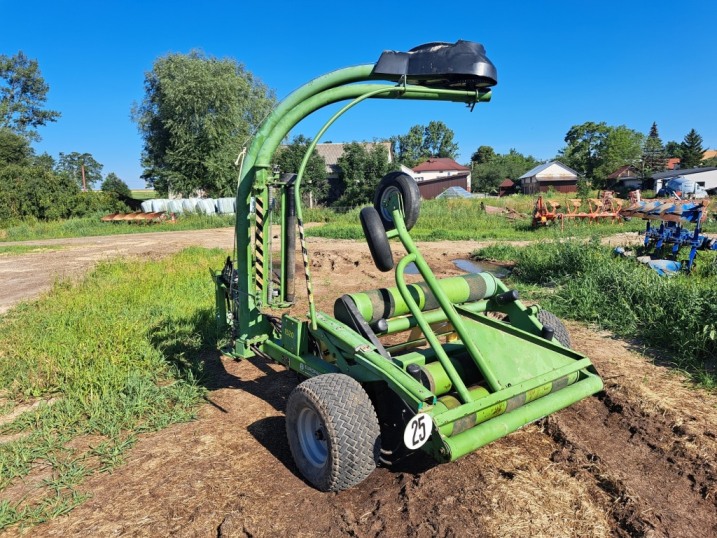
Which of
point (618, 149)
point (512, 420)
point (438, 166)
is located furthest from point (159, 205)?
point (618, 149)

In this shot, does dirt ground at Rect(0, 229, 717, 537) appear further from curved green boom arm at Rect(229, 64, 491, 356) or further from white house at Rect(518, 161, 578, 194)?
white house at Rect(518, 161, 578, 194)

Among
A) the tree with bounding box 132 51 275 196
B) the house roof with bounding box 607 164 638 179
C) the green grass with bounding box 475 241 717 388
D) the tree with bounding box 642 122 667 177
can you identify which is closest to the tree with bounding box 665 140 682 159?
the tree with bounding box 642 122 667 177

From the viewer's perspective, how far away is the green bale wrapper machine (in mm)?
2986

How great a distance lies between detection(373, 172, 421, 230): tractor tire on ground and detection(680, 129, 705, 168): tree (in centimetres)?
7947

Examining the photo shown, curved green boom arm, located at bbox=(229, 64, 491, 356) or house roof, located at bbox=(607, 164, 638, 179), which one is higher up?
house roof, located at bbox=(607, 164, 638, 179)

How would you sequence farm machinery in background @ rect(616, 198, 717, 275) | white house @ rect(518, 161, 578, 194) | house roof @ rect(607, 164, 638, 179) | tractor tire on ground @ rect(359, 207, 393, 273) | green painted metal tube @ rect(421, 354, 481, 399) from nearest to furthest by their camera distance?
green painted metal tube @ rect(421, 354, 481, 399) < tractor tire on ground @ rect(359, 207, 393, 273) < farm machinery in background @ rect(616, 198, 717, 275) < white house @ rect(518, 161, 578, 194) < house roof @ rect(607, 164, 638, 179)

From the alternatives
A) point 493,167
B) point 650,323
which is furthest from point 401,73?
point 493,167

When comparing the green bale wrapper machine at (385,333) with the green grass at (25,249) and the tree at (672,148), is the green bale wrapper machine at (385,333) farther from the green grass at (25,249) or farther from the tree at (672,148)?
the tree at (672,148)

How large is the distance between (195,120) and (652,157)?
64.4 meters

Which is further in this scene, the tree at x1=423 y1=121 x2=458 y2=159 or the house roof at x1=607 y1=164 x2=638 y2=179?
the tree at x1=423 y1=121 x2=458 y2=159

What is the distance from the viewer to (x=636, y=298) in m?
6.93

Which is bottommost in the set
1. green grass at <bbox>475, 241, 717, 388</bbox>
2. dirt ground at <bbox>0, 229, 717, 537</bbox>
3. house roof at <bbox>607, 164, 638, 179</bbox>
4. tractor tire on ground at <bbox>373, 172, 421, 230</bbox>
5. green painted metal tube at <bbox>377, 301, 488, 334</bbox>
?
dirt ground at <bbox>0, 229, 717, 537</bbox>

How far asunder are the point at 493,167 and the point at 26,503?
7387cm

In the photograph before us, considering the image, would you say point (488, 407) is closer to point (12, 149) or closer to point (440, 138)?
point (12, 149)
